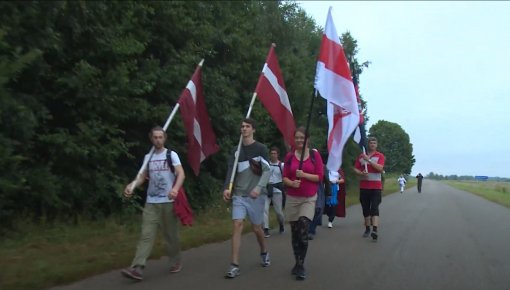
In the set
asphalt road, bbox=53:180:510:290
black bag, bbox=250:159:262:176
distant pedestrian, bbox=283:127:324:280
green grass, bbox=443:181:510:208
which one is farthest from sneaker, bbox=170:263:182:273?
green grass, bbox=443:181:510:208

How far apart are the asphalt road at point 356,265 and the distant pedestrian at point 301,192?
1.35ft

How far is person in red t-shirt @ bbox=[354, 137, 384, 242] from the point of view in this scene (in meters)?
11.0

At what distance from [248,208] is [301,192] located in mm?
751

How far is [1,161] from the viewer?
870 centimetres

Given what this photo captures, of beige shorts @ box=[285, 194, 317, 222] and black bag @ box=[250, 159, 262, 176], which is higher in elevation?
black bag @ box=[250, 159, 262, 176]

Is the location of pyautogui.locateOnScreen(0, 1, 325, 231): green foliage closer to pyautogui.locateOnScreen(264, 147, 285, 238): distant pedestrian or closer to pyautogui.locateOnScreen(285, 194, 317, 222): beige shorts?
pyautogui.locateOnScreen(264, 147, 285, 238): distant pedestrian

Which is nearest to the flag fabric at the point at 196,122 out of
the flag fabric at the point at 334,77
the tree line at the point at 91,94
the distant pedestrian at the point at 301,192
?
the distant pedestrian at the point at 301,192

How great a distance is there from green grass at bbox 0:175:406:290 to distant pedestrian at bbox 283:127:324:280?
8.26 ft

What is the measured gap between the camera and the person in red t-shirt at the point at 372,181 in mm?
11008

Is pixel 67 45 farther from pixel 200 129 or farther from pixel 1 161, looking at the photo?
pixel 200 129

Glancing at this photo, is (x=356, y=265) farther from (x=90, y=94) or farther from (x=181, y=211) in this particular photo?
(x=90, y=94)

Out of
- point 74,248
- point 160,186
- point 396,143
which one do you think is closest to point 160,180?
point 160,186

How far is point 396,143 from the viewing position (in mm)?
105250

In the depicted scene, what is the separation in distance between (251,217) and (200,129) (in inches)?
80.0
